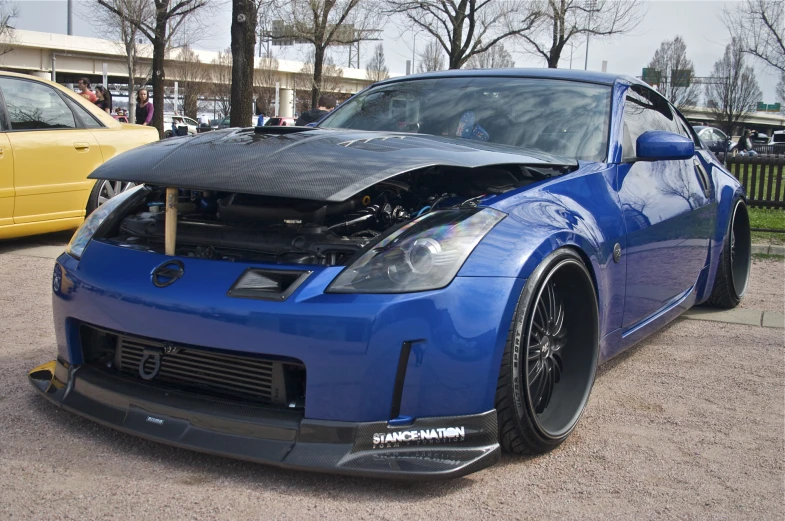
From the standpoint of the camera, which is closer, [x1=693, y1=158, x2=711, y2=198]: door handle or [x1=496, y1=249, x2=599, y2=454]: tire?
[x1=496, y1=249, x2=599, y2=454]: tire

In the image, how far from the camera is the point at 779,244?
8.25 meters

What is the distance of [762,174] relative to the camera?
1090 centimetres

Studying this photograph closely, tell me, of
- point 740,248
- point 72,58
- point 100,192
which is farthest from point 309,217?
point 72,58

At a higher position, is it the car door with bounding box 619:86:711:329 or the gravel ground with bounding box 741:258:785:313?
the car door with bounding box 619:86:711:329

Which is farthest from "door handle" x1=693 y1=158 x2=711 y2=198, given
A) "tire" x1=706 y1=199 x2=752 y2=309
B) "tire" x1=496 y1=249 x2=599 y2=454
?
"tire" x1=496 y1=249 x2=599 y2=454

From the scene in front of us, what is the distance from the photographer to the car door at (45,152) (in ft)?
20.9

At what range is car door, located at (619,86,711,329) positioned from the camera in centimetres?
338

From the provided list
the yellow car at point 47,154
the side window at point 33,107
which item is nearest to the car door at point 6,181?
the yellow car at point 47,154

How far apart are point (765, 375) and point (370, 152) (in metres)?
2.47

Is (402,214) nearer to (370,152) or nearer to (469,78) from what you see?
(370,152)

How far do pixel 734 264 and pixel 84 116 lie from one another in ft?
18.5

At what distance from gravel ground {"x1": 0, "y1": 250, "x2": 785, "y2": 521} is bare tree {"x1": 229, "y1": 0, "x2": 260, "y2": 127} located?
26.4 ft

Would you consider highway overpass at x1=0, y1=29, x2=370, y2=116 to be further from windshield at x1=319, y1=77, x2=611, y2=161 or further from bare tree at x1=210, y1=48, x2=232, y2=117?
windshield at x1=319, y1=77, x2=611, y2=161

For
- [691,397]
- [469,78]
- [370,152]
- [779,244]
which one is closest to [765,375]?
[691,397]
